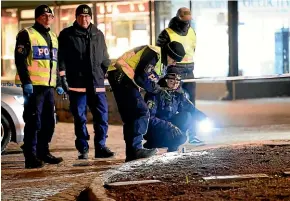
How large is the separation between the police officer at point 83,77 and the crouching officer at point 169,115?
0.69m

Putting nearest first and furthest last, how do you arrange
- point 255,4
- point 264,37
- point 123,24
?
point 123,24, point 255,4, point 264,37

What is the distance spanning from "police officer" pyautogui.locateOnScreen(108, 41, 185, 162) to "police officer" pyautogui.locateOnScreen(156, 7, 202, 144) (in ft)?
5.50

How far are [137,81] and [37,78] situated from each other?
1354mm

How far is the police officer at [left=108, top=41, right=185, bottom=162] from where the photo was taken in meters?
7.60

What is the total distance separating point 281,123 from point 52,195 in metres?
6.19

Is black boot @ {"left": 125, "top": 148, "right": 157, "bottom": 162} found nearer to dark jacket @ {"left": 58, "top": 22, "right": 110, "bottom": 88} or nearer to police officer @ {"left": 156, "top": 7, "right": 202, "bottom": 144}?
dark jacket @ {"left": 58, "top": 22, "right": 110, "bottom": 88}

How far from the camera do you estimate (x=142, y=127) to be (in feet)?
25.7

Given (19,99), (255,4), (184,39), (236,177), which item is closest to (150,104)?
(184,39)

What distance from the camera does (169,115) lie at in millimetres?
8523

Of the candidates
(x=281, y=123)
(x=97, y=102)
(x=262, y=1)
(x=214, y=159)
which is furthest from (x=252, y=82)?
(x=214, y=159)

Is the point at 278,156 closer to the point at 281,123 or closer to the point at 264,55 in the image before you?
the point at 281,123

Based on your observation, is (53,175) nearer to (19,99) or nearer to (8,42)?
(19,99)

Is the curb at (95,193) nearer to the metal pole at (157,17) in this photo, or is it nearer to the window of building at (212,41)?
the metal pole at (157,17)

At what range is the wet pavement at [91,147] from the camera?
271 inches
